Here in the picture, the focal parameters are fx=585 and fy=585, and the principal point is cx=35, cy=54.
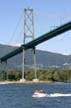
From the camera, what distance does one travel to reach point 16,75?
153 metres

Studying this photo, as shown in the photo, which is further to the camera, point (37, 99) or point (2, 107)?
point (37, 99)

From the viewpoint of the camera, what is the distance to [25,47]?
12344 centimetres

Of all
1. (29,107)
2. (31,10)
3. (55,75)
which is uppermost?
(31,10)

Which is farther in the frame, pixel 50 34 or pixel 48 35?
pixel 48 35

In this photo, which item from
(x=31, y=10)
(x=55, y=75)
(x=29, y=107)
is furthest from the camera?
(x=55, y=75)

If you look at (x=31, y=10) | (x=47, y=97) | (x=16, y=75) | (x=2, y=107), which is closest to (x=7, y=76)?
(x=16, y=75)

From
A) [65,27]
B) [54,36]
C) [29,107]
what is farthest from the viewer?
[54,36]

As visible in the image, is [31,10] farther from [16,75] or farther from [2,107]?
[2,107]

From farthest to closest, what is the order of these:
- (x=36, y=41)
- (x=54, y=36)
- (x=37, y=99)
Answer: (x=36, y=41) < (x=54, y=36) < (x=37, y=99)

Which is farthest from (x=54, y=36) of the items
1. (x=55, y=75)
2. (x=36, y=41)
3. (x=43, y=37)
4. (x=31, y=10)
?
(x=55, y=75)

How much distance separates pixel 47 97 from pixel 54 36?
39.9 metres

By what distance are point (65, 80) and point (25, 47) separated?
36.6 metres

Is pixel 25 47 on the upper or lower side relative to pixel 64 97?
upper

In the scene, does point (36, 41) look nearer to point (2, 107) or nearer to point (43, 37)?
point (43, 37)
